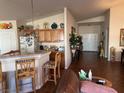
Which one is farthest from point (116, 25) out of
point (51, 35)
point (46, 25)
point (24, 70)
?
point (24, 70)

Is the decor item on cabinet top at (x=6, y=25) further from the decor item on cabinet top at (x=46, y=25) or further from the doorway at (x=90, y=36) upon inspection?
the doorway at (x=90, y=36)

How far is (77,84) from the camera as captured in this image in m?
2.26

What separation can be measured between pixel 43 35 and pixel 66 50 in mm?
1495

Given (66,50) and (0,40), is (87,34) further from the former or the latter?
(0,40)

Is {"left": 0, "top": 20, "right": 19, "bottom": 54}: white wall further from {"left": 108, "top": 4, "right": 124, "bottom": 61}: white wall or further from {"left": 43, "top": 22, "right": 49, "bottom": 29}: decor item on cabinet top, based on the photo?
{"left": 108, "top": 4, "right": 124, "bottom": 61}: white wall

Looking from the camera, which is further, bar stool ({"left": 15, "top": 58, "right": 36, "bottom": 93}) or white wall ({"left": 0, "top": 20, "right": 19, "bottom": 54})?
white wall ({"left": 0, "top": 20, "right": 19, "bottom": 54})

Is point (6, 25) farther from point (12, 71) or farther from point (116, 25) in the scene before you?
point (116, 25)

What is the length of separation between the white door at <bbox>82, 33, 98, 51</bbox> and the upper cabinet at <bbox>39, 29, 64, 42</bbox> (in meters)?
6.59

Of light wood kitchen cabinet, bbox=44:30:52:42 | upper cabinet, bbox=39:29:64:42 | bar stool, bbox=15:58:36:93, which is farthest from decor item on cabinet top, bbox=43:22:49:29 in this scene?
bar stool, bbox=15:58:36:93

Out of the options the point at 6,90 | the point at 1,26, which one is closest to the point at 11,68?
the point at 6,90

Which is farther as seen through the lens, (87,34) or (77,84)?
(87,34)

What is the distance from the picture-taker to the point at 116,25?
8.07 m

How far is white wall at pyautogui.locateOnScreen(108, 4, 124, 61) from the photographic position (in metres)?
7.96

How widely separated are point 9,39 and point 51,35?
2094mm
